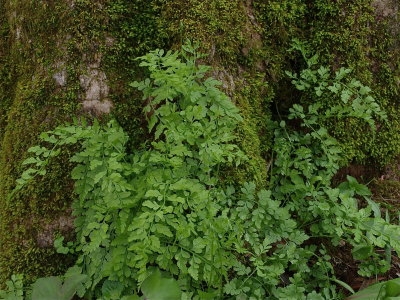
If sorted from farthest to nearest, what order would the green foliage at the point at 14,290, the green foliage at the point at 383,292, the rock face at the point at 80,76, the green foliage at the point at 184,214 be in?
the rock face at the point at 80,76 < the green foliage at the point at 14,290 < the green foliage at the point at 383,292 < the green foliage at the point at 184,214

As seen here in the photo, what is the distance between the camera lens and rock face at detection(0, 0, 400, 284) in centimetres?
280

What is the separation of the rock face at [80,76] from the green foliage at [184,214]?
0.61 feet

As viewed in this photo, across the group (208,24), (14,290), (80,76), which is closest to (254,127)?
(208,24)

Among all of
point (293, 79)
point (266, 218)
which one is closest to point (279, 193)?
point (266, 218)

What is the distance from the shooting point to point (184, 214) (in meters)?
2.69

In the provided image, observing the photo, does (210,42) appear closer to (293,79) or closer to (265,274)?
(293,79)

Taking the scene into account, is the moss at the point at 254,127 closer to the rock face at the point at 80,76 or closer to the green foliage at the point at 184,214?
the rock face at the point at 80,76

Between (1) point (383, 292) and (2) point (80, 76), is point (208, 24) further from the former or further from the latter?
(1) point (383, 292)

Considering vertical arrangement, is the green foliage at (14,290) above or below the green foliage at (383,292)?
below

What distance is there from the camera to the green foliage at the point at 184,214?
236 cm

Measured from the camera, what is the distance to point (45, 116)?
2850 mm

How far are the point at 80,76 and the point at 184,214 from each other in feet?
3.62

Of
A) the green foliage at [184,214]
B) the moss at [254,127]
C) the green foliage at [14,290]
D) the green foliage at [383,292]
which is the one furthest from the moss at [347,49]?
the green foliage at [14,290]

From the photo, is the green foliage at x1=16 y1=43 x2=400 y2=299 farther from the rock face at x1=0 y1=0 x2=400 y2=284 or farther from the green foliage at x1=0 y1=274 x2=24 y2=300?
the green foliage at x1=0 y1=274 x2=24 y2=300
